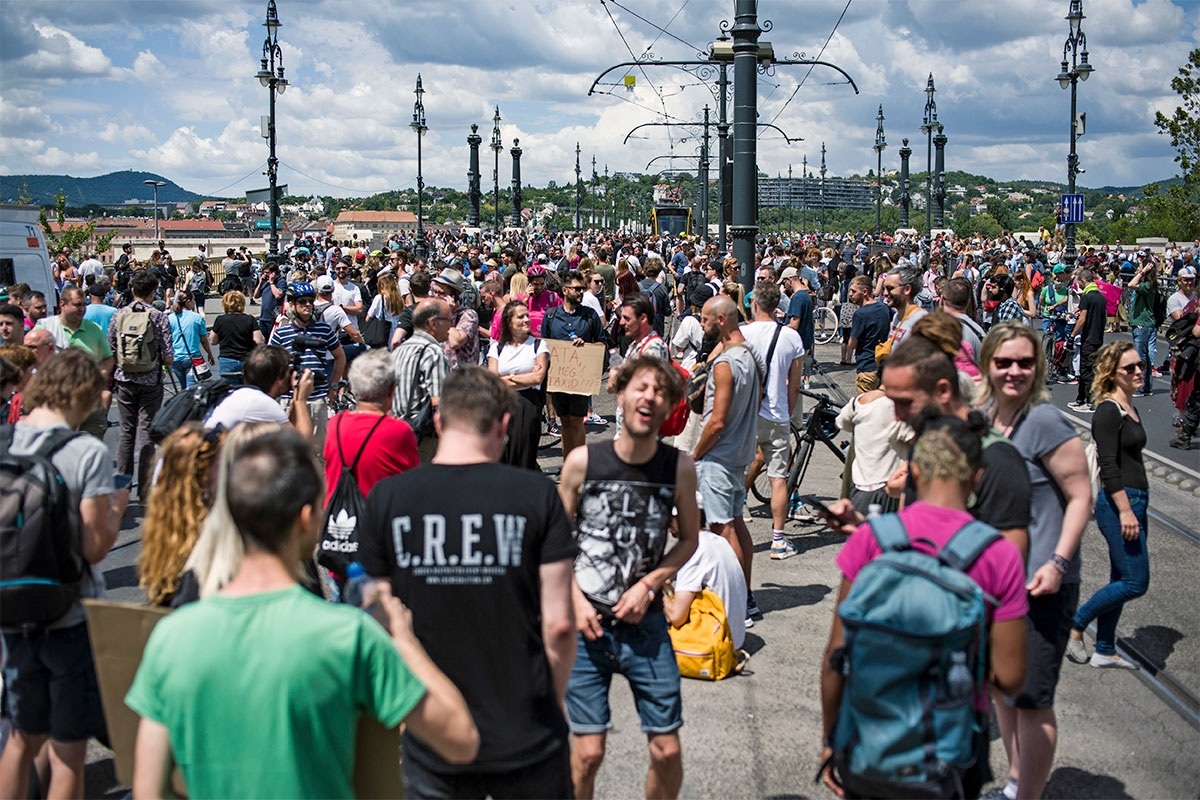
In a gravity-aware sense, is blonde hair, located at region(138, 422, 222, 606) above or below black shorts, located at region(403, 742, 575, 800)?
above

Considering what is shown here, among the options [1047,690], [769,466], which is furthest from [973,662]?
[769,466]

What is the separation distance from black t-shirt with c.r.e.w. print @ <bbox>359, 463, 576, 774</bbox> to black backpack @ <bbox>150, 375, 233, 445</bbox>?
113 inches

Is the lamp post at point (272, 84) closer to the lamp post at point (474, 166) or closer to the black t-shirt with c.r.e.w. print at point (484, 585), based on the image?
the lamp post at point (474, 166)

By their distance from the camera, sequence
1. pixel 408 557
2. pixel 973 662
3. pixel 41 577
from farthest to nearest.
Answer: pixel 41 577
pixel 408 557
pixel 973 662

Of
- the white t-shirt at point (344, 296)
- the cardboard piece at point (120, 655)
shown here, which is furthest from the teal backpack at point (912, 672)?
the white t-shirt at point (344, 296)

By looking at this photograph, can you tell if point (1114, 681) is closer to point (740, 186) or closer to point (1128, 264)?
point (740, 186)

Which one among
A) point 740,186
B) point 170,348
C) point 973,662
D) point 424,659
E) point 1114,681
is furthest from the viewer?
point 740,186

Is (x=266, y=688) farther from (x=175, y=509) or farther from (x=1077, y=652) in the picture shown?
(x=1077, y=652)

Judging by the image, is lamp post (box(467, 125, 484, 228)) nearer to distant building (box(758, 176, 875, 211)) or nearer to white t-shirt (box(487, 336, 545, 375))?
white t-shirt (box(487, 336, 545, 375))

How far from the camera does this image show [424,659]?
7.68 feet

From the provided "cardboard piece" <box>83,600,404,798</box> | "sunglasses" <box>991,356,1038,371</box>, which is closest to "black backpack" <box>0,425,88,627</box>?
"cardboard piece" <box>83,600,404,798</box>

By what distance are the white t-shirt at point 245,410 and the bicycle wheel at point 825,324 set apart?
1677 cm

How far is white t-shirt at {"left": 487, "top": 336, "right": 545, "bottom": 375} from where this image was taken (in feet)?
26.5

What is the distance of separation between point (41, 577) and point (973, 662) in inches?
119
